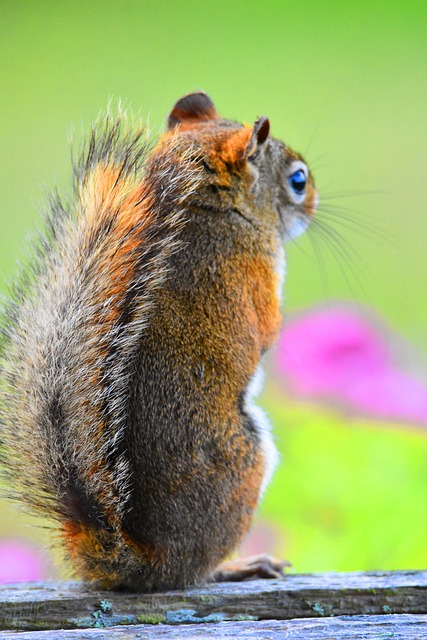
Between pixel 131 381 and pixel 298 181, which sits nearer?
pixel 131 381

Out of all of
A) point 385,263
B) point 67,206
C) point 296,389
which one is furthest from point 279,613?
point 385,263

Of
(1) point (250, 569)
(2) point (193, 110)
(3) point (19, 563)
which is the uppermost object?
(2) point (193, 110)

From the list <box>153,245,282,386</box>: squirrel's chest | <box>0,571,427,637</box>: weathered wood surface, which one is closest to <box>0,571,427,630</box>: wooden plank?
<box>0,571,427,637</box>: weathered wood surface

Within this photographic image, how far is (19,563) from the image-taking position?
1.76 m

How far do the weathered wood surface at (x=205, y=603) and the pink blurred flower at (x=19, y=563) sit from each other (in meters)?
0.50

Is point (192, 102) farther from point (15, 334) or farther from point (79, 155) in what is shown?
point (15, 334)

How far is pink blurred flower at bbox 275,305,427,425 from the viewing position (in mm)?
1979

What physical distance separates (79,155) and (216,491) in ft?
1.42

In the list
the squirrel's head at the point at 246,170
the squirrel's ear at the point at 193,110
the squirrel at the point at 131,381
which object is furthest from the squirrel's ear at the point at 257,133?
the squirrel's ear at the point at 193,110

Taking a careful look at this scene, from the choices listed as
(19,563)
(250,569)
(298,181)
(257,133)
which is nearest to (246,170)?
(257,133)

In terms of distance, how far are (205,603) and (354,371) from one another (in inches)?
37.1

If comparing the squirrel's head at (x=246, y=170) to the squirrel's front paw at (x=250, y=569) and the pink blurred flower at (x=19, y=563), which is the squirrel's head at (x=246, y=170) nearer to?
the squirrel's front paw at (x=250, y=569)

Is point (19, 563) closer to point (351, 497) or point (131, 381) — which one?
point (351, 497)

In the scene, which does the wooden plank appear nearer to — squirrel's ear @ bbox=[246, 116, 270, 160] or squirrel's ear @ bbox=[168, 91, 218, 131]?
squirrel's ear @ bbox=[246, 116, 270, 160]
